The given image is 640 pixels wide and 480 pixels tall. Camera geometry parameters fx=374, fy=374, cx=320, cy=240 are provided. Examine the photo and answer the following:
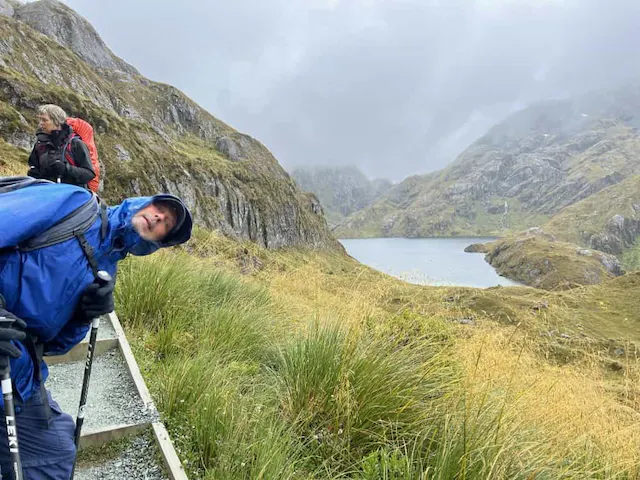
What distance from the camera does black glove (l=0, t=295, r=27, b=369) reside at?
5.37 feet

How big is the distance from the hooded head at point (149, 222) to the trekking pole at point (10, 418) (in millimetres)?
830

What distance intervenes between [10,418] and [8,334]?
522mm

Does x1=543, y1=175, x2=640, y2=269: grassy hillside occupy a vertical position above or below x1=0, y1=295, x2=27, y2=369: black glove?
above

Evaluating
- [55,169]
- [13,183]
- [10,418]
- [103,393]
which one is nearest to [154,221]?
[13,183]

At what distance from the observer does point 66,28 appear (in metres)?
103

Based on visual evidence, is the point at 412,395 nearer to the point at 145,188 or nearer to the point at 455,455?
the point at 455,455

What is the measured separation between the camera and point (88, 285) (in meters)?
2.02

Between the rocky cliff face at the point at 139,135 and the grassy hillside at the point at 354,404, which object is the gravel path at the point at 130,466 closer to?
the grassy hillside at the point at 354,404

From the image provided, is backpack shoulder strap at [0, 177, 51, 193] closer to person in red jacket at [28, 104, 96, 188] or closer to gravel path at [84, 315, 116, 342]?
gravel path at [84, 315, 116, 342]

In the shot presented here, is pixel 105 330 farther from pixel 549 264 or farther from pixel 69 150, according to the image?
pixel 549 264

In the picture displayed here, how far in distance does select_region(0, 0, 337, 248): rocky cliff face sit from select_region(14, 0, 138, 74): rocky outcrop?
0.90 feet

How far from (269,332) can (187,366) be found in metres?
1.69

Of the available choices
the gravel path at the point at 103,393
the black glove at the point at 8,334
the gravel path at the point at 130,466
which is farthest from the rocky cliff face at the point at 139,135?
the black glove at the point at 8,334

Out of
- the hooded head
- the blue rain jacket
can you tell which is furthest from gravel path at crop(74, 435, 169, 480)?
the hooded head
